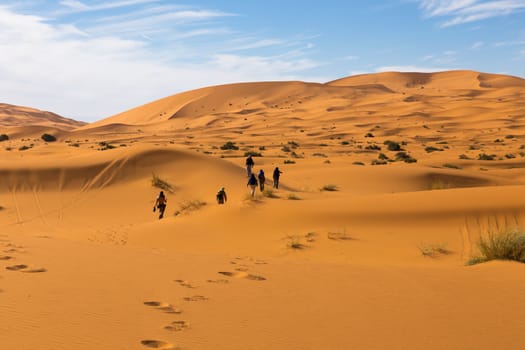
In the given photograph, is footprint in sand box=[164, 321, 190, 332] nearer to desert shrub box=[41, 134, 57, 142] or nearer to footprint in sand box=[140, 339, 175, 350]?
footprint in sand box=[140, 339, 175, 350]

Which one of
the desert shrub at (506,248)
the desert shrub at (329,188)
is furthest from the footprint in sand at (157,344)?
the desert shrub at (329,188)

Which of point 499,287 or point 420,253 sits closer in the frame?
point 499,287

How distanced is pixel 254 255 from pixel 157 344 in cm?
631

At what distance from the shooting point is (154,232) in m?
13.1

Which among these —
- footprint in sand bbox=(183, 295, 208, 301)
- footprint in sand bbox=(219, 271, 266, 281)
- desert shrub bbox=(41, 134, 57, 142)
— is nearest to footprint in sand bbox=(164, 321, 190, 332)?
footprint in sand bbox=(183, 295, 208, 301)

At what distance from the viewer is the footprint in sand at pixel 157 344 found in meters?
4.09

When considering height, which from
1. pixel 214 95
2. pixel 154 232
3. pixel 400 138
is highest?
pixel 214 95

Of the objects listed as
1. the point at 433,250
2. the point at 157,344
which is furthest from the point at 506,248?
the point at 157,344

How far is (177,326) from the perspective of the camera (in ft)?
15.1

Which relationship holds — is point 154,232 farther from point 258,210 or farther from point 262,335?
point 262,335

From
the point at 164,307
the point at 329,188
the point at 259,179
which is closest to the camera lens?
the point at 164,307

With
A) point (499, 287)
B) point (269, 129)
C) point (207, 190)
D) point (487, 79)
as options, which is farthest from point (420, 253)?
point (487, 79)

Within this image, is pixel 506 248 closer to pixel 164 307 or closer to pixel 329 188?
pixel 164 307

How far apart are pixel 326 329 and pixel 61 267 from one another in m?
3.87
